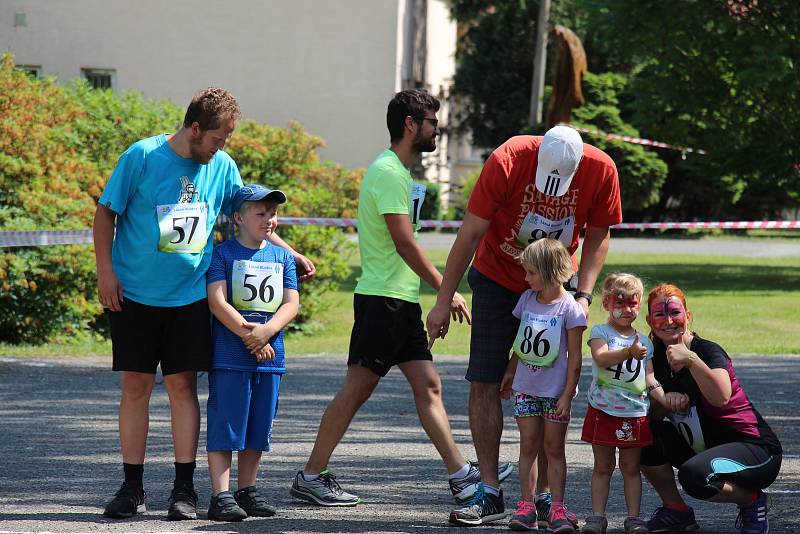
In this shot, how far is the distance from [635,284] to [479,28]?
34542mm

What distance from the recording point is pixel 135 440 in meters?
5.64

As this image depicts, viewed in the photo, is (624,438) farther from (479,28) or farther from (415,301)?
(479,28)

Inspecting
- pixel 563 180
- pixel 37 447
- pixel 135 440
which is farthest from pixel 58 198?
pixel 563 180

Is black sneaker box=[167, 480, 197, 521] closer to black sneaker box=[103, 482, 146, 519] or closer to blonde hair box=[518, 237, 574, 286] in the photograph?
black sneaker box=[103, 482, 146, 519]

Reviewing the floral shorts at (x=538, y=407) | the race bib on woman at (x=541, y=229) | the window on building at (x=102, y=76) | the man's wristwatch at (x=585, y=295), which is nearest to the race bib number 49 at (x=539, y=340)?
the floral shorts at (x=538, y=407)

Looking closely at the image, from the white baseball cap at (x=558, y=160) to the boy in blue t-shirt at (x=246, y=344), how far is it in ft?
3.72

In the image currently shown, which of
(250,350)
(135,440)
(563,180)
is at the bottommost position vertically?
(135,440)

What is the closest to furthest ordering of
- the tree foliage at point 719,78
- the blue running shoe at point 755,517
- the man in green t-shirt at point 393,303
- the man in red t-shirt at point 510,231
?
the blue running shoe at point 755,517, the man in red t-shirt at point 510,231, the man in green t-shirt at point 393,303, the tree foliage at point 719,78

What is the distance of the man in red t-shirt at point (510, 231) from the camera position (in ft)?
17.9

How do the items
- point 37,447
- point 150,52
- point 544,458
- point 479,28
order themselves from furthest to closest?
point 479,28
point 150,52
point 37,447
point 544,458

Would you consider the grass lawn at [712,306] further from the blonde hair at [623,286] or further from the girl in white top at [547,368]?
the girl in white top at [547,368]

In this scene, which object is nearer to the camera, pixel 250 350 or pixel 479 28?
pixel 250 350

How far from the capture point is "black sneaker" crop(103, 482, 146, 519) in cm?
545

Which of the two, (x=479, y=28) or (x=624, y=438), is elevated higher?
(x=479, y=28)
